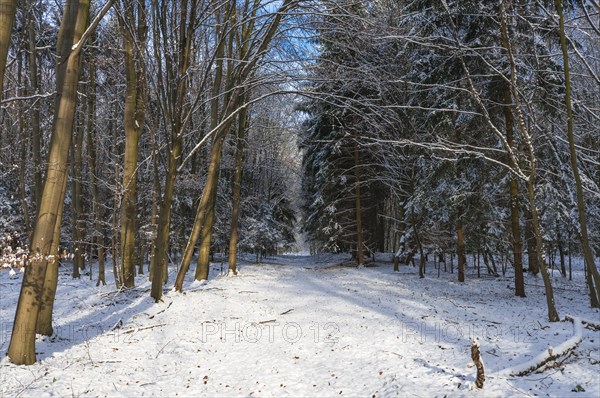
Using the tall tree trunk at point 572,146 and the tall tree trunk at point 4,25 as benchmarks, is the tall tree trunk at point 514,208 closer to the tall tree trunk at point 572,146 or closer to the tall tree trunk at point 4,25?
the tall tree trunk at point 572,146

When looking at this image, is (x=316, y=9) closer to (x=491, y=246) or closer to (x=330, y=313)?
(x=330, y=313)

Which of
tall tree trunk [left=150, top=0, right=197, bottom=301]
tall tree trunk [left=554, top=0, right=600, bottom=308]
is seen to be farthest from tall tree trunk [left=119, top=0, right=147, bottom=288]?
tall tree trunk [left=554, top=0, right=600, bottom=308]

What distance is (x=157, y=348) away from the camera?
6.57 m

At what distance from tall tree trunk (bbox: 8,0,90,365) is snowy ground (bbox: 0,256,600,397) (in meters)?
0.32

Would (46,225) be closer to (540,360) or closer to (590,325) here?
(540,360)

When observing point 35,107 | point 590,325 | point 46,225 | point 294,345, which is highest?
point 35,107

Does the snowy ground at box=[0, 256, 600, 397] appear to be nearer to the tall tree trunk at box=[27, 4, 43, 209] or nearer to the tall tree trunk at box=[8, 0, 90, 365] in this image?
the tall tree trunk at box=[8, 0, 90, 365]

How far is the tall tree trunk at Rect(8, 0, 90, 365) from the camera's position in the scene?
512cm

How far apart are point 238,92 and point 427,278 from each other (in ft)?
33.3

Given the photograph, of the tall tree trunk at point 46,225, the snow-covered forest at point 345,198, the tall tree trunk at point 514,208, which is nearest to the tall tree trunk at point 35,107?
the snow-covered forest at point 345,198

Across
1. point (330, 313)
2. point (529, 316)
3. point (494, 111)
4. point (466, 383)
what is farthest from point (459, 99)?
point (466, 383)

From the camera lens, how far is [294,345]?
6.90 metres

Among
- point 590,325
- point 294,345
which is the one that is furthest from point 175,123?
point 590,325

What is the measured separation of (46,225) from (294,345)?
4209 mm
